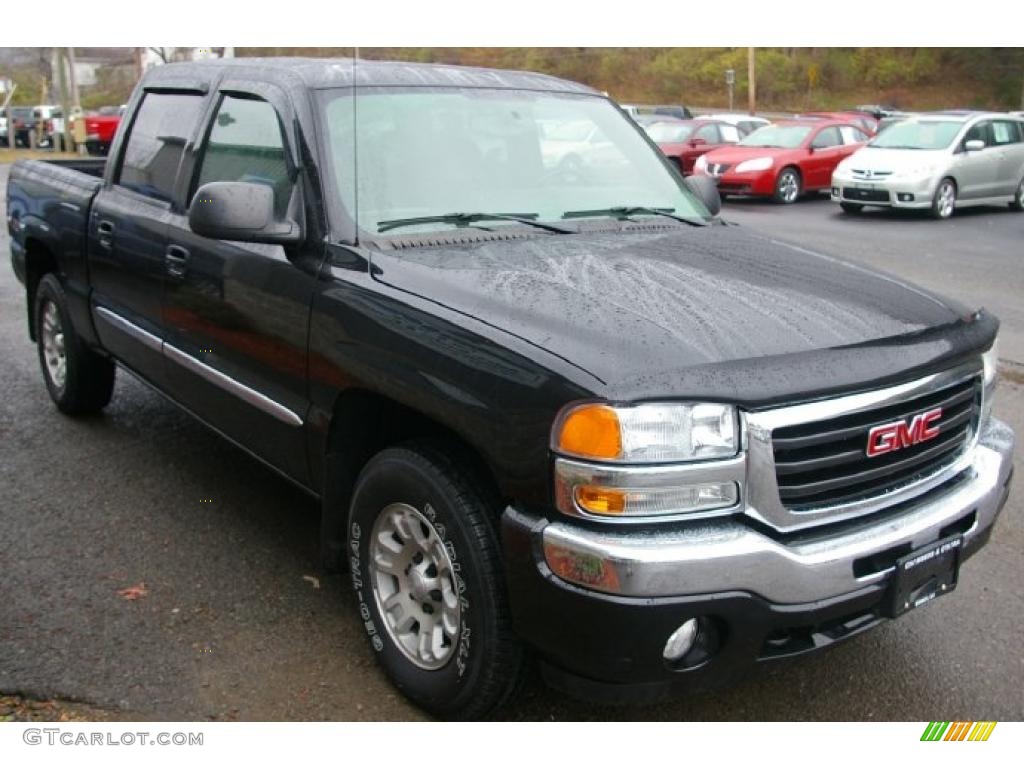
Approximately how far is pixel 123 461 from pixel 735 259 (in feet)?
10.7

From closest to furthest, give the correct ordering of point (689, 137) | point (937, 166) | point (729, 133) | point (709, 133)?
point (937, 166)
point (689, 137)
point (709, 133)
point (729, 133)

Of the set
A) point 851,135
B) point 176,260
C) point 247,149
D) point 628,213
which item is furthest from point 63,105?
point 628,213

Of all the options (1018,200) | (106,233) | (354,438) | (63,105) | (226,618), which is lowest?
(226,618)

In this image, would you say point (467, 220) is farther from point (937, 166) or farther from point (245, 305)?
point (937, 166)

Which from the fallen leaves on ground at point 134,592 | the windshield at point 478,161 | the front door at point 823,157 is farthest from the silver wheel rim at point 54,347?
the front door at point 823,157

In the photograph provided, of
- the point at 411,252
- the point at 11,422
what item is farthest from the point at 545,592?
the point at 11,422

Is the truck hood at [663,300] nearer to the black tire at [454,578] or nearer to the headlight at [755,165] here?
the black tire at [454,578]

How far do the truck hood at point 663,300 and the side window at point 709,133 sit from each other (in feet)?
61.3

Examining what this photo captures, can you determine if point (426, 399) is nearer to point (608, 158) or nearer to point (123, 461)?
point (608, 158)

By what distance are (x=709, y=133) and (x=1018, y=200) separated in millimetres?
6272

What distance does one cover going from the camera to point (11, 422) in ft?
19.0

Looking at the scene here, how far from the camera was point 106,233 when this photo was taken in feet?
16.0

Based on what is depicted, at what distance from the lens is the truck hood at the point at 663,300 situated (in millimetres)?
2633

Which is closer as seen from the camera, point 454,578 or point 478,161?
point 454,578
